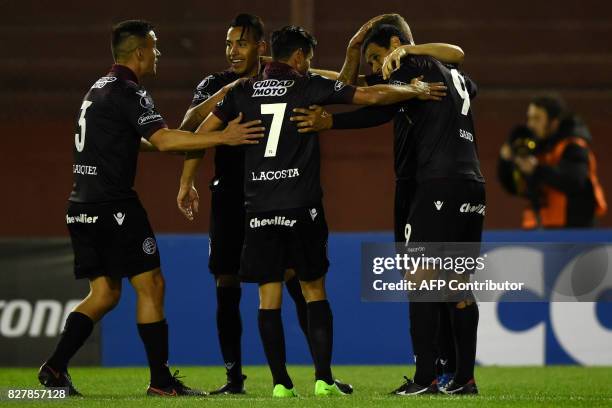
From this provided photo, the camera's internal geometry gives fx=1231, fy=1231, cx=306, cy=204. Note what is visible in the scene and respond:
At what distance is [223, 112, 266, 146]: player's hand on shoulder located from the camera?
20.6 feet

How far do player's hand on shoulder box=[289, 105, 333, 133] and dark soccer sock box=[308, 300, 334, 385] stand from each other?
0.90 meters

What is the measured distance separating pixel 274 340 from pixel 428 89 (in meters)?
1.51

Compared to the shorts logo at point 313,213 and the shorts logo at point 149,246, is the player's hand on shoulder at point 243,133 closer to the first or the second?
the shorts logo at point 313,213

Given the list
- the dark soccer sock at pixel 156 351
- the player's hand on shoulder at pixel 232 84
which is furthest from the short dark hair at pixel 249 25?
the dark soccer sock at pixel 156 351

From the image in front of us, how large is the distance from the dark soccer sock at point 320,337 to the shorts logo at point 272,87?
111 centimetres

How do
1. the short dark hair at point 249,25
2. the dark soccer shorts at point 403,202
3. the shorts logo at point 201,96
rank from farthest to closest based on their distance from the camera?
the shorts logo at point 201,96 < the short dark hair at point 249,25 < the dark soccer shorts at point 403,202

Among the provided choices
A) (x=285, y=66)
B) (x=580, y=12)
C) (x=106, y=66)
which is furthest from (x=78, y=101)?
(x=285, y=66)

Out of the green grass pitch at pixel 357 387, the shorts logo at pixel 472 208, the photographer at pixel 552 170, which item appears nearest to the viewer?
the green grass pitch at pixel 357 387

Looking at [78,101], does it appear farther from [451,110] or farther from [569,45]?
[451,110]

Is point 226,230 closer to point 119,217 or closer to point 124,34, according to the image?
point 119,217

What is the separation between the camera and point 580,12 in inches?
570

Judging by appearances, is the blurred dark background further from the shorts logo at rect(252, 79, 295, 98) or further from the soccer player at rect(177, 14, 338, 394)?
the shorts logo at rect(252, 79, 295, 98)

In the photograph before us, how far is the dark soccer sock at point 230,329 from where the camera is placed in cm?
695

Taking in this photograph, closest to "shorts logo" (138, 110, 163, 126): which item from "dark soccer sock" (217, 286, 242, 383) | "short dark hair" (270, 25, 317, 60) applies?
"short dark hair" (270, 25, 317, 60)
